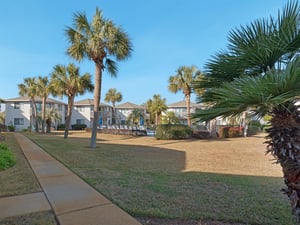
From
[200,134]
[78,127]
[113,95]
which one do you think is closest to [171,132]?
[200,134]

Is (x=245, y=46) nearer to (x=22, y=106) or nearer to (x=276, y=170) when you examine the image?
(x=276, y=170)

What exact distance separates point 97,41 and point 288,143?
13.0 meters

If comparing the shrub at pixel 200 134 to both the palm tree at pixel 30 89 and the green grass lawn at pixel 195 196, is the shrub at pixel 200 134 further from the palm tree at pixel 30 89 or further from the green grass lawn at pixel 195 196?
the palm tree at pixel 30 89

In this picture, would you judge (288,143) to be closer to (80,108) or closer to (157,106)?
(157,106)

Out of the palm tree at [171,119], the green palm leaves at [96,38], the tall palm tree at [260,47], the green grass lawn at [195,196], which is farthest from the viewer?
the palm tree at [171,119]

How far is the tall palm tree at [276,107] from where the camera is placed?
6.06 feet

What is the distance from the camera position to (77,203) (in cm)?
408

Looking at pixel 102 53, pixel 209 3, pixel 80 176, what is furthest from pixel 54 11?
pixel 80 176

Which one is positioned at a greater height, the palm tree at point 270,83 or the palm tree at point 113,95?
the palm tree at point 113,95

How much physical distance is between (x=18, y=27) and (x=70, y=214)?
14.5 metres

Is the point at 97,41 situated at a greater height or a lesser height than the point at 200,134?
greater

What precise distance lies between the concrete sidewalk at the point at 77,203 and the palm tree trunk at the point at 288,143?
6.70 feet

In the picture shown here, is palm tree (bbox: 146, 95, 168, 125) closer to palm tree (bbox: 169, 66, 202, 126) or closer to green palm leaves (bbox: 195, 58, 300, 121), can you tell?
palm tree (bbox: 169, 66, 202, 126)

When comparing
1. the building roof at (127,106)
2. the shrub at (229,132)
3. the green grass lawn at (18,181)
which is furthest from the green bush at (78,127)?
the green grass lawn at (18,181)
